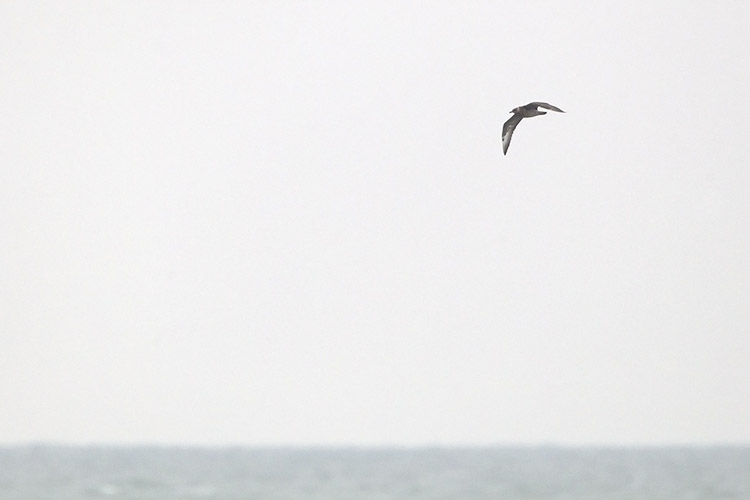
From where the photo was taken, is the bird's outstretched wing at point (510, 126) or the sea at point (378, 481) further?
the sea at point (378, 481)

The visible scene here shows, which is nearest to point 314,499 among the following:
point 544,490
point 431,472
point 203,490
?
point 203,490

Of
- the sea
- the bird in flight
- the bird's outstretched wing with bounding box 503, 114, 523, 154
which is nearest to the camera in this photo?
the bird in flight

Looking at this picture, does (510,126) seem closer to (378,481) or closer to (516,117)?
(516,117)

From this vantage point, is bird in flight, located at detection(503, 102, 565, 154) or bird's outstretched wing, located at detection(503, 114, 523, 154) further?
bird's outstretched wing, located at detection(503, 114, 523, 154)

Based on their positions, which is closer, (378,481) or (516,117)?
(516,117)

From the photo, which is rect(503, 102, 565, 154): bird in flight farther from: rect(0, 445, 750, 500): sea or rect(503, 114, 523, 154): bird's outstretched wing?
rect(0, 445, 750, 500): sea

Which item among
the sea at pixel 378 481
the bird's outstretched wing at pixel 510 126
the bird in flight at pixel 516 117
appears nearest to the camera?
the bird in flight at pixel 516 117

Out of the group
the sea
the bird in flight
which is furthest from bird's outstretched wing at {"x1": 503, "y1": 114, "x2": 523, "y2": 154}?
the sea

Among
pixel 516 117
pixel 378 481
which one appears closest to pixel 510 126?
pixel 516 117

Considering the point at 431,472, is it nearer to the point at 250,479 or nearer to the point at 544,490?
the point at 250,479

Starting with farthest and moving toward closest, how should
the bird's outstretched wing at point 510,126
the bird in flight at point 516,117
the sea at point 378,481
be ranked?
1. the sea at point 378,481
2. the bird's outstretched wing at point 510,126
3. the bird in flight at point 516,117

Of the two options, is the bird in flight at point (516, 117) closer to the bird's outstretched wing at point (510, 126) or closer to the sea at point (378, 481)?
the bird's outstretched wing at point (510, 126)

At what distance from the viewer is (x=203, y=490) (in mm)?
65062

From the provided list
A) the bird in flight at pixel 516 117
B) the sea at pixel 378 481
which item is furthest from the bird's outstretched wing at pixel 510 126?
→ the sea at pixel 378 481
